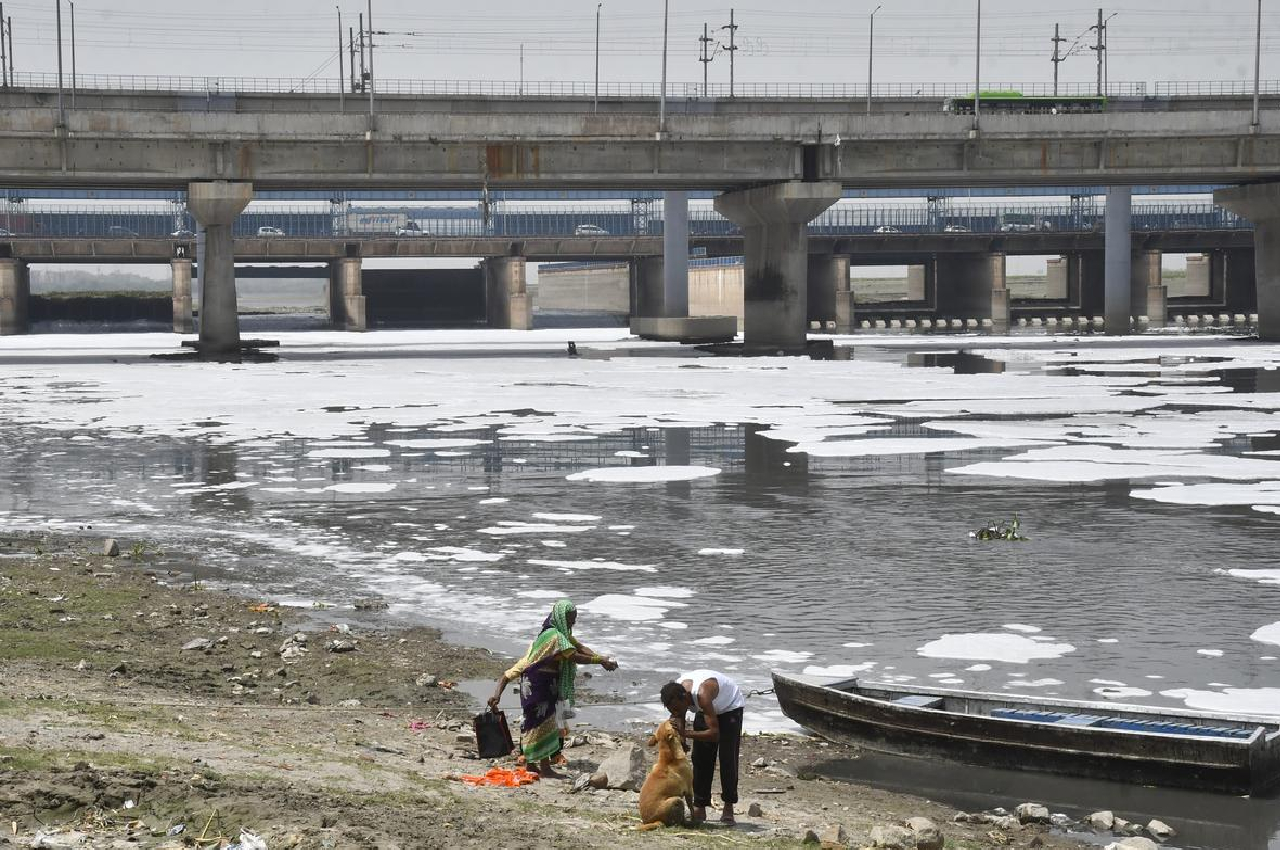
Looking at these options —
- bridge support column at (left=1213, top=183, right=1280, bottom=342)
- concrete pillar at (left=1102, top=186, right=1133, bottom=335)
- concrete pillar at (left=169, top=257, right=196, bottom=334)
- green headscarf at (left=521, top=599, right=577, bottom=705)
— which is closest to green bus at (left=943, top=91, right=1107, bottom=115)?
concrete pillar at (left=1102, top=186, right=1133, bottom=335)

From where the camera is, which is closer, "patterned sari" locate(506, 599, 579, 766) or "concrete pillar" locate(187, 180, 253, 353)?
"patterned sari" locate(506, 599, 579, 766)

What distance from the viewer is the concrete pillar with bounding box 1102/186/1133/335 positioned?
8581 cm

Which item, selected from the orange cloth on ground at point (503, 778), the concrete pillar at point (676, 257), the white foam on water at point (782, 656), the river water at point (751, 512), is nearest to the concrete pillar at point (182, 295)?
the concrete pillar at point (676, 257)

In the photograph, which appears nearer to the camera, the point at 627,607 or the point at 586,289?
the point at 627,607

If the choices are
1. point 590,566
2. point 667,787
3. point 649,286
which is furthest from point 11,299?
point 667,787

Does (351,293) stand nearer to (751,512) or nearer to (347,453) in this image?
(347,453)

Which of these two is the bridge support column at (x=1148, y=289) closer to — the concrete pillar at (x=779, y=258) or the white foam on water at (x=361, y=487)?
the concrete pillar at (x=779, y=258)

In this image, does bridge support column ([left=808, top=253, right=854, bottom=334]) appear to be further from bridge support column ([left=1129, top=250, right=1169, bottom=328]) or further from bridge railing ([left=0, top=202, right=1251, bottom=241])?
bridge support column ([left=1129, top=250, right=1169, bottom=328])

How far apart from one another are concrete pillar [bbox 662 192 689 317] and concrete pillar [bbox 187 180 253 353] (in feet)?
86.5

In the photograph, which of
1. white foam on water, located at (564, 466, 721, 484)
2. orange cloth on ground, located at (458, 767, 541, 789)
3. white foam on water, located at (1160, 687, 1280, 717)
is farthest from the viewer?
white foam on water, located at (564, 466, 721, 484)

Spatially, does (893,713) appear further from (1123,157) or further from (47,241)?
(47,241)

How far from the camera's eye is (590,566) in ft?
55.1

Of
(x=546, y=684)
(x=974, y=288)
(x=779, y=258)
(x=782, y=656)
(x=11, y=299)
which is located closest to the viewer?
(x=546, y=684)

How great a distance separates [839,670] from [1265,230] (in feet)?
192
